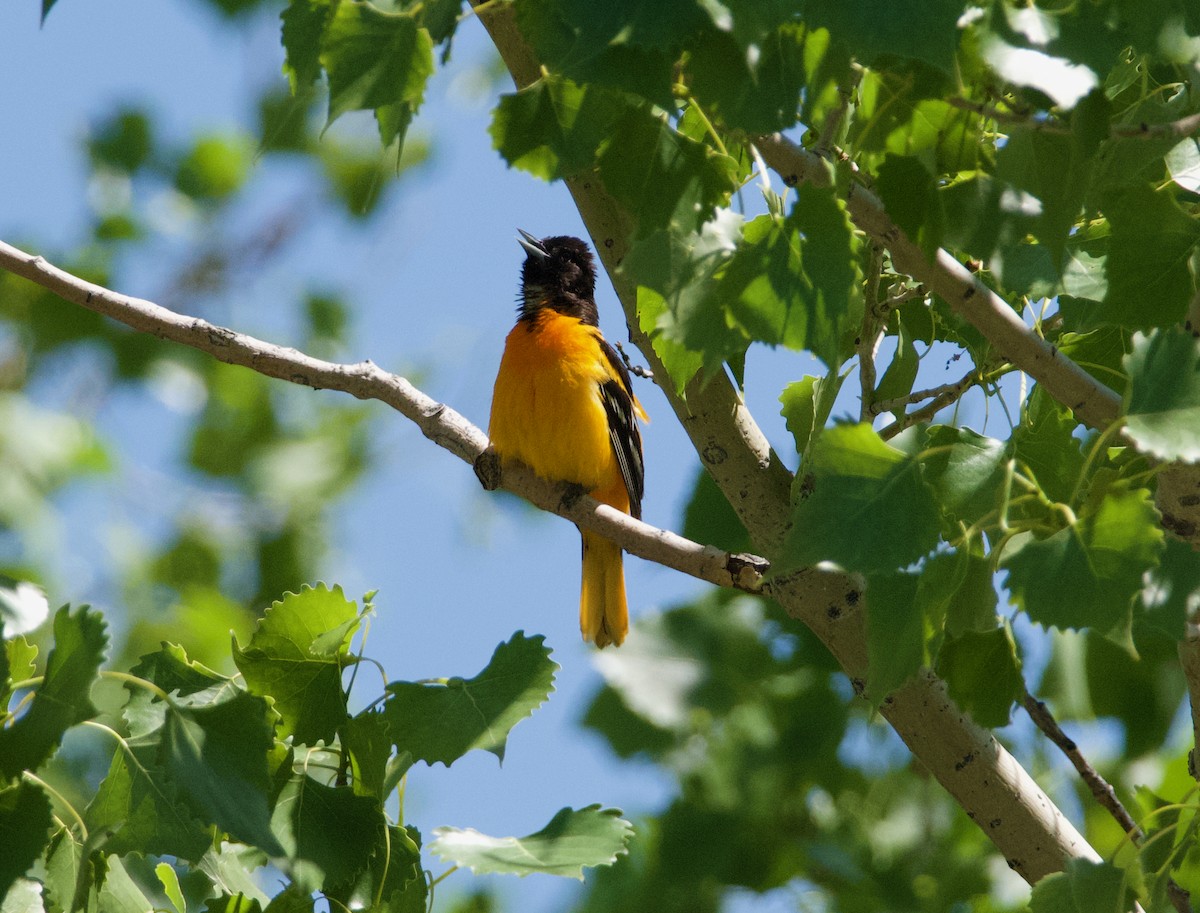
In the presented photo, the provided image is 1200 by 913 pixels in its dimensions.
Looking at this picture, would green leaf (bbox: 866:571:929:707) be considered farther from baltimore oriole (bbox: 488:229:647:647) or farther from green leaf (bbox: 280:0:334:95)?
baltimore oriole (bbox: 488:229:647:647)

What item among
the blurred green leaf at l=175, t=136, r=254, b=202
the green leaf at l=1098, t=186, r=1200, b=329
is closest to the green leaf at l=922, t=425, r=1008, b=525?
the green leaf at l=1098, t=186, r=1200, b=329

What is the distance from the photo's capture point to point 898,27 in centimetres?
147

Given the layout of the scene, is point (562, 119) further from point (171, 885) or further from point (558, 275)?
point (558, 275)

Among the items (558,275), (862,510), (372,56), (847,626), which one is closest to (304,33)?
(372,56)

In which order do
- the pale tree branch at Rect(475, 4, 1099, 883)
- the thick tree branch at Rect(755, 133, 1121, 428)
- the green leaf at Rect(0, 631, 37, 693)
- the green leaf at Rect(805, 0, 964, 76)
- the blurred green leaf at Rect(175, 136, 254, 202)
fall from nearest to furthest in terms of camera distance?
the green leaf at Rect(805, 0, 964, 76)
the thick tree branch at Rect(755, 133, 1121, 428)
the green leaf at Rect(0, 631, 37, 693)
the pale tree branch at Rect(475, 4, 1099, 883)
the blurred green leaf at Rect(175, 136, 254, 202)

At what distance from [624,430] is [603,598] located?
0.71m

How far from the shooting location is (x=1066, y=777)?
421 cm

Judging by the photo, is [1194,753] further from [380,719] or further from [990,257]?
[380,719]

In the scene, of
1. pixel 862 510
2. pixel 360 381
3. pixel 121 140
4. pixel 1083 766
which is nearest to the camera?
pixel 862 510

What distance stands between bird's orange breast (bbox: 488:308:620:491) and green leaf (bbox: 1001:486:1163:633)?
3.21 meters

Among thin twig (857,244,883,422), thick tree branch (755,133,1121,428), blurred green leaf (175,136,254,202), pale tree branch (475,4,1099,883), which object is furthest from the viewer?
blurred green leaf (175,136,254,202)

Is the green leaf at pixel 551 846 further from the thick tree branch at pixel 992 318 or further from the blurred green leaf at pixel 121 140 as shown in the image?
the blurred green leaf at pixel 121 140

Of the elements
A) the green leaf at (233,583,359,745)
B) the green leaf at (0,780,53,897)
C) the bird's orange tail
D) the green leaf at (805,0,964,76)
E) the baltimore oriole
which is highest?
the baltimore oriole

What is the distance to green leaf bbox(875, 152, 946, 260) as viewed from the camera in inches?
71.2
